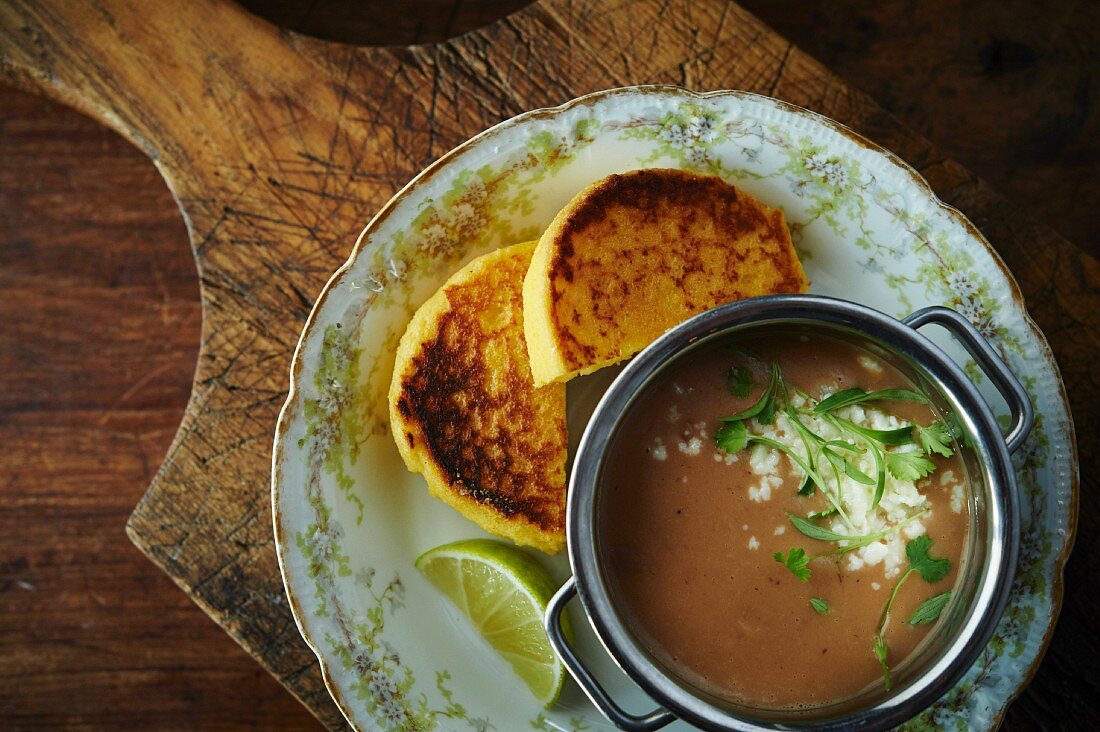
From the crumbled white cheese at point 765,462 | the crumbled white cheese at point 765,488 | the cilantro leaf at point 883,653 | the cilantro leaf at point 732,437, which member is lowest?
the cilantro leaf at point 883,653

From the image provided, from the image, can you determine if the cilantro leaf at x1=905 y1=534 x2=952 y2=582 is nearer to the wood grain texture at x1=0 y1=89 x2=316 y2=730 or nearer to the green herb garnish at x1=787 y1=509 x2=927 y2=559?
the green herb garnish at x1=787 y1=509 x2=927 y2=559

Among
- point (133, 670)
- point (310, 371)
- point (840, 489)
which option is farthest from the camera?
point (133, 670)

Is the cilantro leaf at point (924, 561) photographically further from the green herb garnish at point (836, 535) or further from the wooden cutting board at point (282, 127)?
the wooden cutting board at point (282, 127)

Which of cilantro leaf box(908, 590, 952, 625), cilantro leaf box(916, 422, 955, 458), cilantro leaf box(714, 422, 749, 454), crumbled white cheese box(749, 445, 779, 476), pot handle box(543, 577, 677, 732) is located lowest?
pot handle box(543, 577, 677, 732)

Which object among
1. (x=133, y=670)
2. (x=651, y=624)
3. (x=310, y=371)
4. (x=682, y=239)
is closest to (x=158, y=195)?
(x=310, y=371)

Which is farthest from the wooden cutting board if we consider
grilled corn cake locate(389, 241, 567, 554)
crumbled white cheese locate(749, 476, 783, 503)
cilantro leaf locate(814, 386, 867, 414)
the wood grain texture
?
crumbled white cheese locate(749, 476, 783, 503)

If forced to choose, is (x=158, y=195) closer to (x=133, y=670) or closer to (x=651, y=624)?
(x=133, y=670)

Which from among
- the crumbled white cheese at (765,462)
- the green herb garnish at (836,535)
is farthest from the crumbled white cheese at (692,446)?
the green herb garnish at (836,535)
